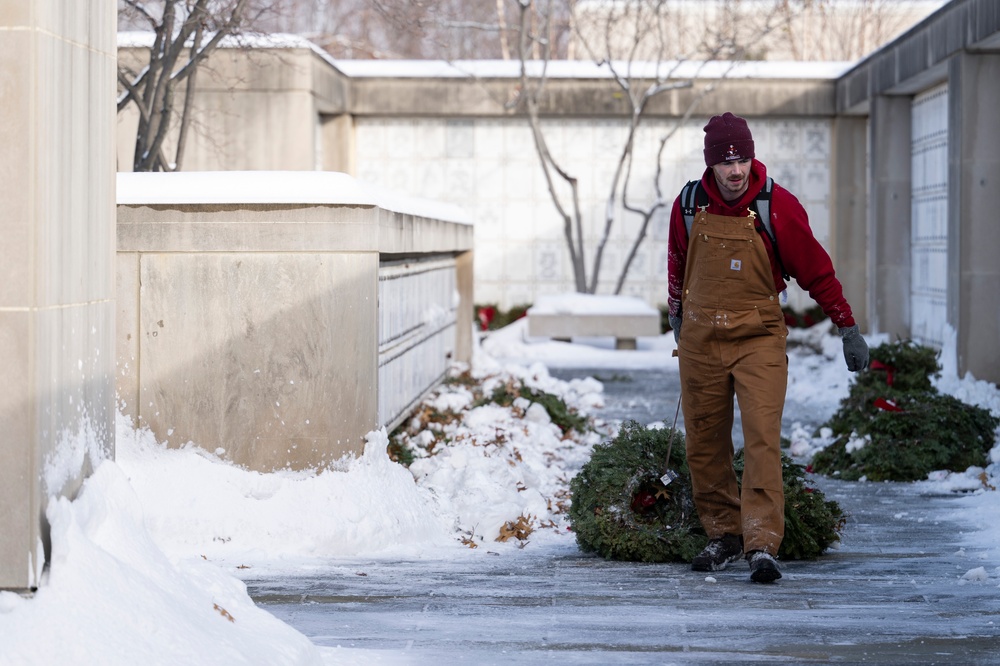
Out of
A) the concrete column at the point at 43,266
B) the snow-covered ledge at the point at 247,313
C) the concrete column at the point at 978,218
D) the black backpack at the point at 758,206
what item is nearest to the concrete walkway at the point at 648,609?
the concrete column at the point at 43,266

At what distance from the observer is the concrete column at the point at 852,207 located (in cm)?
1828

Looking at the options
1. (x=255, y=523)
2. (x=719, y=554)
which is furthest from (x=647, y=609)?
(x=255, y=523)

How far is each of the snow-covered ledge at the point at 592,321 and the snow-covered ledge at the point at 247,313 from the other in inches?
394

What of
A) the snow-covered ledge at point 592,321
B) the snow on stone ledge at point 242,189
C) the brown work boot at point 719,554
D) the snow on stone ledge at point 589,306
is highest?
the snow on stone ledge at point 242,189

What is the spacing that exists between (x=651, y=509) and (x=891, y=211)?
1045cm

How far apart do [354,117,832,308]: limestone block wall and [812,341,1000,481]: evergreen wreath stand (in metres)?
9.76

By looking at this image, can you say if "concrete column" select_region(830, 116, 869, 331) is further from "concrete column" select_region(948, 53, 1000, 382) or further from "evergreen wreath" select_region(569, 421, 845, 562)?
"evergreen wreath" select_region(569, 421, 845, 562)

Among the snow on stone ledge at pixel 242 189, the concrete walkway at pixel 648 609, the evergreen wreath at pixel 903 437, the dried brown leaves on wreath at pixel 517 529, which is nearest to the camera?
the concrete walkway at pixel 648 609

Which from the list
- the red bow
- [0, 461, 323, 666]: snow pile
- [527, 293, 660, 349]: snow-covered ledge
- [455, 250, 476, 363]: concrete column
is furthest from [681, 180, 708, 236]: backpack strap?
[527, 293, 660, 349]: snow-covered ledge

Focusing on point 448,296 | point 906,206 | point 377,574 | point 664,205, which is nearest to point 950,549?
point 377,574

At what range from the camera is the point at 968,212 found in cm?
1180

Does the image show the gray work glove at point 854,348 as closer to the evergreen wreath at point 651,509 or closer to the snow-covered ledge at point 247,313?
the evergreen wreath at point 651,509

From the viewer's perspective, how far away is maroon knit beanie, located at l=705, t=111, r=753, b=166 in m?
5.34

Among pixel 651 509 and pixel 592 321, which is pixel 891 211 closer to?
Answer: pixel 592 321
